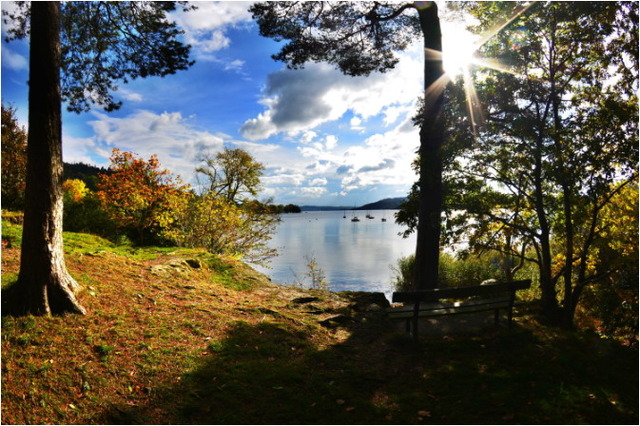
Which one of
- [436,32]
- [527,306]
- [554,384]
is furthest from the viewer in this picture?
[436,32]

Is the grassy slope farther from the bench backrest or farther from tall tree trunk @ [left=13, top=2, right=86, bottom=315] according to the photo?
the bench backrest

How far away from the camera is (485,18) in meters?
7.57

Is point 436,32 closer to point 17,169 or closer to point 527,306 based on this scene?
point 527,306

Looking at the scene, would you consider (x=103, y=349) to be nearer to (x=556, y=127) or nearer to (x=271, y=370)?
(x=271, y=370)

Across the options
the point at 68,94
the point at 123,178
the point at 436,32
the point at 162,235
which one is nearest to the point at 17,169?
the point at 123,178

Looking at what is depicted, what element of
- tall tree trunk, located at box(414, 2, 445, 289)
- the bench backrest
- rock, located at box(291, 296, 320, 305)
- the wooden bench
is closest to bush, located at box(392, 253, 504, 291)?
tall tree trunk, located at box(414, 2, 445, 289)

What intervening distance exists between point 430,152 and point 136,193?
39.1ft

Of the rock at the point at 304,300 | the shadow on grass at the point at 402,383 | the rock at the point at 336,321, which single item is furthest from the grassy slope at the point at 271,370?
the rock at the point at 304,300

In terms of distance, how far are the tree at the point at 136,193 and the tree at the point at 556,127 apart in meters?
11.9

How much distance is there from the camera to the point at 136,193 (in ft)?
46.2

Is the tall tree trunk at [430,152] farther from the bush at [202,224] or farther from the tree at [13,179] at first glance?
the tree at [13,179]

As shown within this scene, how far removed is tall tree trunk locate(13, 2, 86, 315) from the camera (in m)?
4.49

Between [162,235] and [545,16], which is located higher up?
[545,16]

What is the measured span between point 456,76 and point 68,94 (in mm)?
9170
